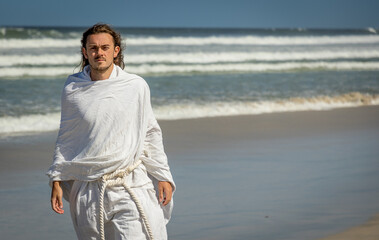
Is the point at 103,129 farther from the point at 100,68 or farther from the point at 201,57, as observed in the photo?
the point at 201,57

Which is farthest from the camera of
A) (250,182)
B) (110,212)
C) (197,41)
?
(197,41)

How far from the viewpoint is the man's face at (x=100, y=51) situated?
103 inches

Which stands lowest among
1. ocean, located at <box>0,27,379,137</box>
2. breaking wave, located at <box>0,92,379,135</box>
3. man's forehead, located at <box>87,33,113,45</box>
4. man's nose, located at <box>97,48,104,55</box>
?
man's nose, located at <box>97,48,104,55</box>

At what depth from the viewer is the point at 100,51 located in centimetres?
263

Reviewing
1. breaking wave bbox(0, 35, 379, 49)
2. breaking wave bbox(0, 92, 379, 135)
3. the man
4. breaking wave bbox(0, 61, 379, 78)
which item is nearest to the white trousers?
the man

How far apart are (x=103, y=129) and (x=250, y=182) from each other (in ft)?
10.7

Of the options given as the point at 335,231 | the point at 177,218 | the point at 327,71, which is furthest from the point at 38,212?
the point at 327,71

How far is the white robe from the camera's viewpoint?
8.46 ft

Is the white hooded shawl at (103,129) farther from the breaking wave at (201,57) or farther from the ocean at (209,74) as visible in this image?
the breaking wave at (201,57)

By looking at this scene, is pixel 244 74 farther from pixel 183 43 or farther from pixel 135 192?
pixel 135 192

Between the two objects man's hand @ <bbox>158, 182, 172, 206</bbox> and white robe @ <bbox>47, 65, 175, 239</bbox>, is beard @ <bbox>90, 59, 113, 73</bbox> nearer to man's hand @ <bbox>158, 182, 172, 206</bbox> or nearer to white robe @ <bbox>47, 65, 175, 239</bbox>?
white robe @ <bbox>47, 65, 175, 239</bbox>

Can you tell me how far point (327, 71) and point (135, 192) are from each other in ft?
62.1

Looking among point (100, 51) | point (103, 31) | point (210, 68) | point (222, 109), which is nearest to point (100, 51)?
point (100, 51)

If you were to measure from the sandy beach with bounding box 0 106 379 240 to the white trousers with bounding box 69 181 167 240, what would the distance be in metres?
1.60
